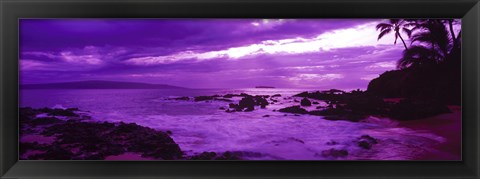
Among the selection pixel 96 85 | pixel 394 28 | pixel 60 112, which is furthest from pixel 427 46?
pixel 60 112

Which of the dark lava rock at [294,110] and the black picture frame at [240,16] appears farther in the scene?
the dark lava rock at [294,110]

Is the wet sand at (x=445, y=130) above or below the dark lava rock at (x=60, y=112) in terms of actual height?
below

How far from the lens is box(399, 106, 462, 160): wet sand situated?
74.0 inches

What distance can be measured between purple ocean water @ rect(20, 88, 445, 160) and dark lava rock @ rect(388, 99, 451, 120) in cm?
7

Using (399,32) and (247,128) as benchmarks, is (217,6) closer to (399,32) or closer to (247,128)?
(247,128)

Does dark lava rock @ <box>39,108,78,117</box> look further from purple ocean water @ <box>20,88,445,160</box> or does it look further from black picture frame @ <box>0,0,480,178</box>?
black picture frame @ <box>0,0,480,178</box>

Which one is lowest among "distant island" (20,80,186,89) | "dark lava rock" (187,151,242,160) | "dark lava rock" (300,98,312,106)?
"dark lava rock" (187,151,242,160)

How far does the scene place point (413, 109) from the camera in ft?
6.28

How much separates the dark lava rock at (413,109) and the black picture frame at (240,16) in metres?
0.17

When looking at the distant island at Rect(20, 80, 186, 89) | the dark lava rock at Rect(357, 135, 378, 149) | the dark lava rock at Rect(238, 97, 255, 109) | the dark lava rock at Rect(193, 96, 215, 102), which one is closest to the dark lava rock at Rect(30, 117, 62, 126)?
the distant island at Rect(20, 80, 186, 89)

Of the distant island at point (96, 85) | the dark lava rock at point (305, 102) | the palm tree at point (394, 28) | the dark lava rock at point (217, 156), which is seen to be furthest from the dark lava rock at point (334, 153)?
the distant island at point (96, 85)

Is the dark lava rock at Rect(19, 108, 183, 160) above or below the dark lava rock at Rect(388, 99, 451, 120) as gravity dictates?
below

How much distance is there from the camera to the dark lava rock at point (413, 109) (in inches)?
74.7

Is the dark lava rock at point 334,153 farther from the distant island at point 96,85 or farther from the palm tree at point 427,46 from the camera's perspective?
the distant island at point 96,85
